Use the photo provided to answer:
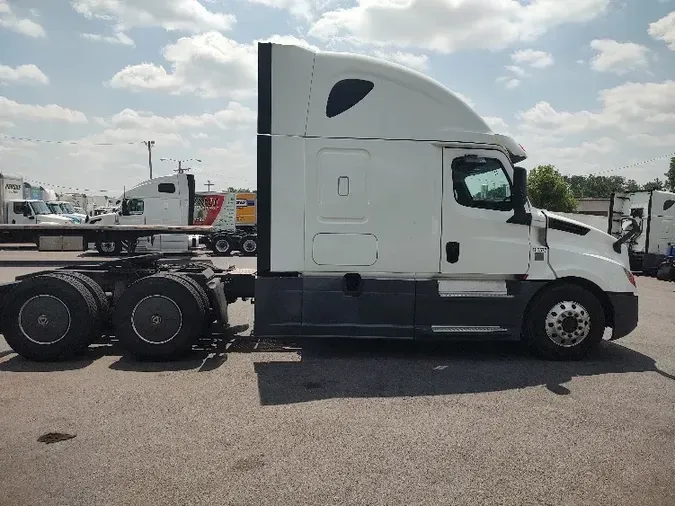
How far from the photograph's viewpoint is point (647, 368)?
21.9 ft

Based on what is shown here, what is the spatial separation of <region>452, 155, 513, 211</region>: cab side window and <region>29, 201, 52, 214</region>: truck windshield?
1144 inches

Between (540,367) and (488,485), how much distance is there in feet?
10.8

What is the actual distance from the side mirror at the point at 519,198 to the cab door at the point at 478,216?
5cm

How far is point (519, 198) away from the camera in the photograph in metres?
6.67

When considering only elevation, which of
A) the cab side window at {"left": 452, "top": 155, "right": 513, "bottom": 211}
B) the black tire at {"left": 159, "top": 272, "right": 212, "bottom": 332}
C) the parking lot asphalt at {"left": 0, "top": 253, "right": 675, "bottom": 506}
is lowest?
the parking lot asphalt at {"left": 0, "top": 253, "right": 675, "bottom": 506}

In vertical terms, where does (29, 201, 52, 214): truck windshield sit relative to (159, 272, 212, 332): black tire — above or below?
above

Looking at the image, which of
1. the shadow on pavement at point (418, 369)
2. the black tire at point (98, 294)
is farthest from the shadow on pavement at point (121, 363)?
the shadow on pavement at point (418, 369)

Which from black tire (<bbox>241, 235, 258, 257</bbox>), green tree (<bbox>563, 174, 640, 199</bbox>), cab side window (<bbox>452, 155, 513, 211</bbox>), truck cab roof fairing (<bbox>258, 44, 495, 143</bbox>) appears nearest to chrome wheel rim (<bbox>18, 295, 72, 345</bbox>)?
truck cab roof fairing (<bbox>258, 44, 495, 143</bbox>)

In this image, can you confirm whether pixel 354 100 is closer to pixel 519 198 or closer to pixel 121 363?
pixel 519 198

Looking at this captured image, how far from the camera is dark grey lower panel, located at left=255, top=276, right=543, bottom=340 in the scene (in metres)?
6.57

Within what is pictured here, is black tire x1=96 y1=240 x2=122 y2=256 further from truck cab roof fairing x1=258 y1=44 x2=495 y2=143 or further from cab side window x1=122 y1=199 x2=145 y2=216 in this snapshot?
truck cab roof fairing x1=258 y1=44 x2=495 y2=143

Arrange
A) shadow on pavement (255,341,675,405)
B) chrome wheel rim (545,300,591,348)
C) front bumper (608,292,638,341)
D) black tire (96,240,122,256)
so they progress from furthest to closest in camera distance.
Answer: black tire (96,240,122,256) < front bumper (608,292,638,341) < chrome wheel rim (545,300,591,348) < shadow on pavement (255,341,675,405)

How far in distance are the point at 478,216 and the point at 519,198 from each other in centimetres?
55

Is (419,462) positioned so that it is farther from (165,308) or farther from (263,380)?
(165,308)
